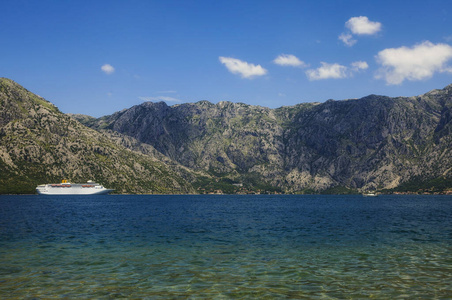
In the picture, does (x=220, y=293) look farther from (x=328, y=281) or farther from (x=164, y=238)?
(x=164, y=238)

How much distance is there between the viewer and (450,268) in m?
33.7

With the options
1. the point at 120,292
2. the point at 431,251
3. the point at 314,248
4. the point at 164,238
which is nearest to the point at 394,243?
the point at 431,251

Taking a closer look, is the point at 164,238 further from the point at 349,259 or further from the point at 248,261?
the point at 349,259

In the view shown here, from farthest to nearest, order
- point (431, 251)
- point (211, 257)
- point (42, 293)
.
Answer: point (431, 251) < point (211, 257) < point (42, 293)

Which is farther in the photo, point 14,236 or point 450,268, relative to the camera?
point 14,236

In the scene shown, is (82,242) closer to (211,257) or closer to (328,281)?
(211,257)

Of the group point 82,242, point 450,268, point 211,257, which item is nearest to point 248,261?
point 211,257

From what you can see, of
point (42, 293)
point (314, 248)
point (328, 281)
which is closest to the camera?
point (42, 293)

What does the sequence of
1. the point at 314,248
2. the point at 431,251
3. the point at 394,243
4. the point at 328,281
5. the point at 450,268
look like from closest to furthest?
the point at 328,281, the point at 450,268, the point at 431,251, the point at 314,248, the point at 394,243

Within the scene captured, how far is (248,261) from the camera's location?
3775 centimetres

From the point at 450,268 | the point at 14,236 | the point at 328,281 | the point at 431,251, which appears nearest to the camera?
the point at 328,281

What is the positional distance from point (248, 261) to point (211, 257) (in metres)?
4.87

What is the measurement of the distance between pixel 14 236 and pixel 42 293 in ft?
125

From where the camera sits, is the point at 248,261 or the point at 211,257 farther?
the point at 211,257
